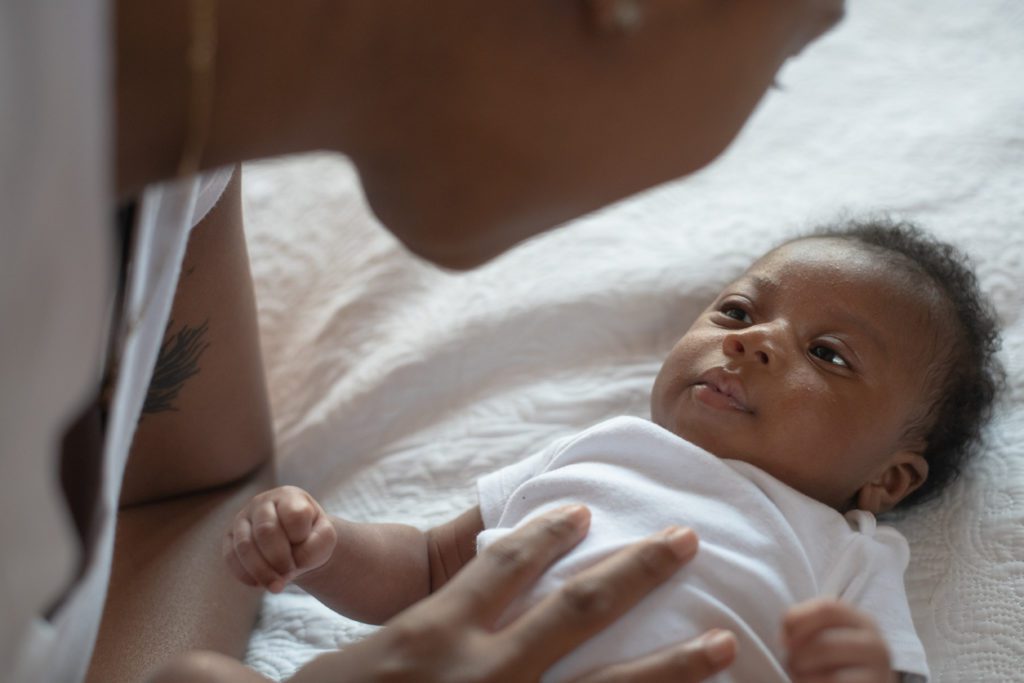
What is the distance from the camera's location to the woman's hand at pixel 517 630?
0.79 meters

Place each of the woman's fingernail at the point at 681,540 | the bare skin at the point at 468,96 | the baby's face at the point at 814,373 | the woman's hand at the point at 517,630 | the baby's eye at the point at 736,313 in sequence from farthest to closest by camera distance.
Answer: the baby's eye at the point at 736,313 → the baby's face at the point at 814,373 → the woman's fingernail at the point at 681,540 → the woman's hand at the point at 517,630 → the bare skin at the point at 468,96

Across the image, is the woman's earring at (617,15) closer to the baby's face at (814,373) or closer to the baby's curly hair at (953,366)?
the baby's face at (814,373)

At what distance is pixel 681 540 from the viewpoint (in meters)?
0.90

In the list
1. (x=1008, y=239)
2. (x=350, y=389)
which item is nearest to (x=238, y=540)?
(x=350, y=389)

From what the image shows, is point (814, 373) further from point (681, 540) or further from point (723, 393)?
point (681, 540)

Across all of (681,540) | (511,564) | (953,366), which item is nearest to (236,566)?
(511,564)

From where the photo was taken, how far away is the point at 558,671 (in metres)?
0.90

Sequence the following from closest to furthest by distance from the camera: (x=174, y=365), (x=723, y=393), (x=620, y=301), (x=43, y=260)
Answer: (x=43, y=260)
(x=723, y=393)
(x=174, y=365)
(x=620, y=301)

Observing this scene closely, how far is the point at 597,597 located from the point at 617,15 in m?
0.42

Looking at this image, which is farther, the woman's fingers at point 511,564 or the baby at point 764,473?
the baby at point 764,473

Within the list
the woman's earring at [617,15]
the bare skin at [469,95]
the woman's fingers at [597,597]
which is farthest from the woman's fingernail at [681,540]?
the woman's earring at [617,15]

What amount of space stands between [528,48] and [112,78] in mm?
243

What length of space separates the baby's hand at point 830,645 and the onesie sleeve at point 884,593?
151mm

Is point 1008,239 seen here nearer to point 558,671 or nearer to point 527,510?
point 527,510
